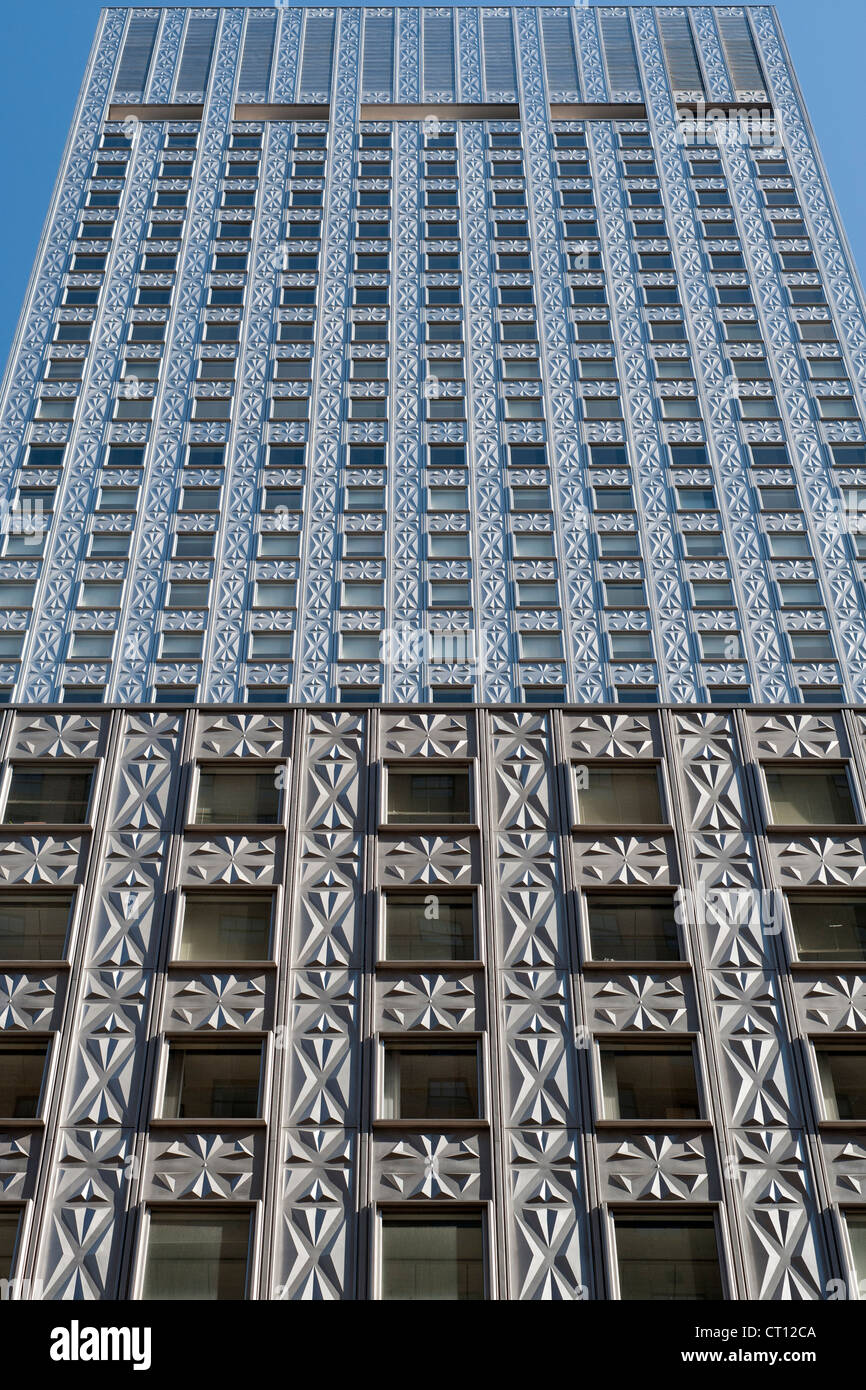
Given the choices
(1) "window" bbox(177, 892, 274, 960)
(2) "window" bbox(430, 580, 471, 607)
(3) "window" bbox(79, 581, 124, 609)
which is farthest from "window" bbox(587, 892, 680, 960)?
Answer: (3) "window" bbox(79, 581, 124, 609)

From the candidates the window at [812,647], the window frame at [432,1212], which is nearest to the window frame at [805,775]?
the window at [812,647]

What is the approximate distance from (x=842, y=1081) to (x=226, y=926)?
41.9ft

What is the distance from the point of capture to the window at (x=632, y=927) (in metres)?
31.3

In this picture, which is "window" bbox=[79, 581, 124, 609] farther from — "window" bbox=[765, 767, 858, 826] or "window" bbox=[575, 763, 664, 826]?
"window" bbox=[765, 767, 858, 826]

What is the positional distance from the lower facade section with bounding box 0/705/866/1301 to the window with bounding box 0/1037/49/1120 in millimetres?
76

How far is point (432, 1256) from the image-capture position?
88.4ft

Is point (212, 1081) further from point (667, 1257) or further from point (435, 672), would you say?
point (435, 672)

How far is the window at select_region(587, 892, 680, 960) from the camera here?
3130 centimetres

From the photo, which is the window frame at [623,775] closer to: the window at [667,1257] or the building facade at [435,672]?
the building facade at [435,672]

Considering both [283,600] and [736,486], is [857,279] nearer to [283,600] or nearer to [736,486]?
[736,486]

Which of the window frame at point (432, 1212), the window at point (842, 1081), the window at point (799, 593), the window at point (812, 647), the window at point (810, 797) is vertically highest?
the window at point (799, 593)

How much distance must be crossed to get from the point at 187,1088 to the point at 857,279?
39.1 metres

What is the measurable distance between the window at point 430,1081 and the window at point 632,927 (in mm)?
3662

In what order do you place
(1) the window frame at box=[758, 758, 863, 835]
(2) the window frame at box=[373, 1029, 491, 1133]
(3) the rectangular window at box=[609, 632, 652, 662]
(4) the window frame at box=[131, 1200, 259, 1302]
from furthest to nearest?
(3) the rectangular window at box=[609, 632, 652, 662], (1) the window frame at box=[758, 758, 863, 835], (2) the window frame at box=[373, 1029, 491, 1133], (4) the window frame at box=[131, 1200, 259, 1302]
